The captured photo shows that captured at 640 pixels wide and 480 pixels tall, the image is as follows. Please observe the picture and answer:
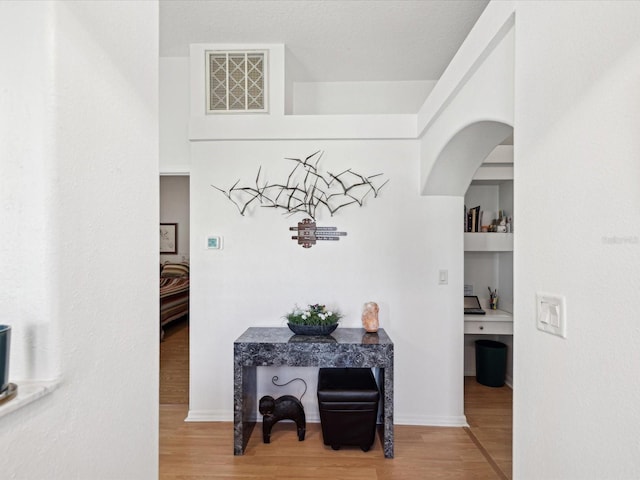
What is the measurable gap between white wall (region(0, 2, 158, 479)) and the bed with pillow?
418 centimetres

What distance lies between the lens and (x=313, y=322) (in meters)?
2.48

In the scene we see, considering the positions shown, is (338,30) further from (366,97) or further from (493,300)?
(493,300)

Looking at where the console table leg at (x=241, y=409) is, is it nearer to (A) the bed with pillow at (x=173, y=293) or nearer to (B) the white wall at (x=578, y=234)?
(B) the white wall at (x=578, y=234)

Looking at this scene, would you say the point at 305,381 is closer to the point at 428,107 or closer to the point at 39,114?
the point at 428,107

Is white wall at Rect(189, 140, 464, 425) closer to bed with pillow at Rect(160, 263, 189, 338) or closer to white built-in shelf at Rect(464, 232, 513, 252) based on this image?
white built-in shelf at Rect(464, 232, 513, 252)

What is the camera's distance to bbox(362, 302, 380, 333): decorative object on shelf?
257 cm

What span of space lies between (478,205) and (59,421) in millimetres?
3717

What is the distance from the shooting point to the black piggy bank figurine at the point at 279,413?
2369mm

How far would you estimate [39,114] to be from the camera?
0.64 metres

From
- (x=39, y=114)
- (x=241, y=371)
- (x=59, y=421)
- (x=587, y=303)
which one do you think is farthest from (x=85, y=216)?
(x=241, y=371)

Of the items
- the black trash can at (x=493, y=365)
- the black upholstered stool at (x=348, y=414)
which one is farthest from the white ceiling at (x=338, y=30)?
the black trash can at (x=493, y=365)

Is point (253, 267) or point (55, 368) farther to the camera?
point (253, 267)

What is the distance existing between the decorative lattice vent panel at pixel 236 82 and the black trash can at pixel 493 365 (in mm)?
3001

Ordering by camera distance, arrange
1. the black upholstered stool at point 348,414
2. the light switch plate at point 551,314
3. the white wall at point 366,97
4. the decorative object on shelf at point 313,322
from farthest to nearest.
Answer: the white wall at point 366,97, the decorative object on shelf at point 313,322, the black upholstered stool at point 348,414, the light switch plate at point 551,314
